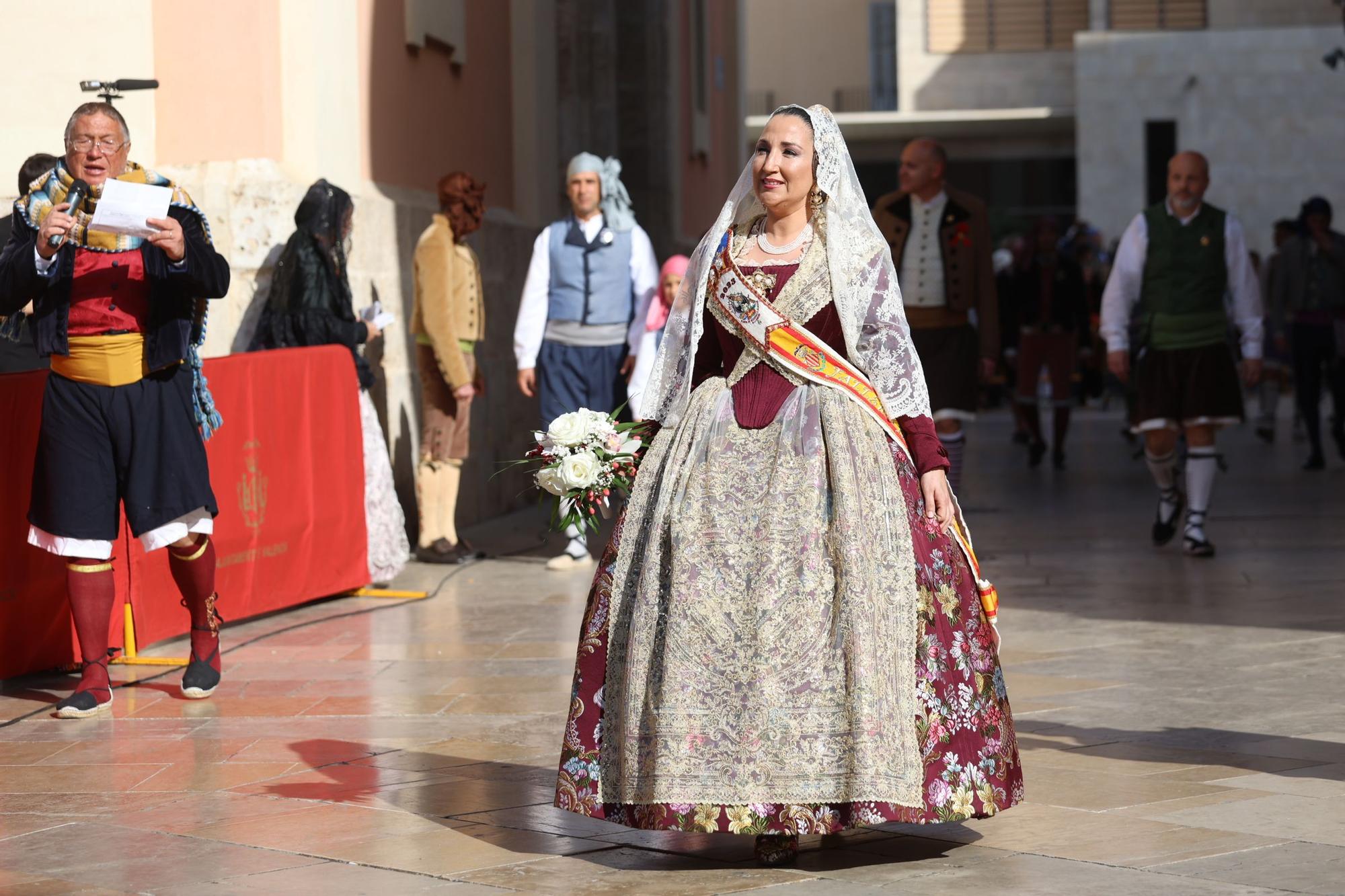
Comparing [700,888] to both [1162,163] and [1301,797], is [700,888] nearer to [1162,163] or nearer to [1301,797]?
[1301,797]

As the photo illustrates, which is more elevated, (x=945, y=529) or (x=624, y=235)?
(x=624, y=235)

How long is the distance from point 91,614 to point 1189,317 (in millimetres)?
5877

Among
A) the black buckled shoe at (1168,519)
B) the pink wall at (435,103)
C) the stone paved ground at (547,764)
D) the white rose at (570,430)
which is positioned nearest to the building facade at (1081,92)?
the pink wall at (435,103)

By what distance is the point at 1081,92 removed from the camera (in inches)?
1517

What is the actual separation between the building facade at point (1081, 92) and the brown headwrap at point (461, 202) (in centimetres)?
2789

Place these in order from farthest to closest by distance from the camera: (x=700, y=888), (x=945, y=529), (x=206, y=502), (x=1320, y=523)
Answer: (x=1320, y=523), (x=206, y=502), (x=945, y=529), (x=700, y=888)

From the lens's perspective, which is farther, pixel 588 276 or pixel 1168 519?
pixel 1168 519

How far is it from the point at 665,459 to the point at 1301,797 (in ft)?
6.19

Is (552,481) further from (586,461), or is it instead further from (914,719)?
(914,719)

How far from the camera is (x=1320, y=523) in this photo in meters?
12.4

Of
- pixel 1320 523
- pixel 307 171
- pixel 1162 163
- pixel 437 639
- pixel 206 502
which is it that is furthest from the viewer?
pixel 1162 163

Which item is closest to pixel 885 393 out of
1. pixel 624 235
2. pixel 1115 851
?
pixel 1115 851

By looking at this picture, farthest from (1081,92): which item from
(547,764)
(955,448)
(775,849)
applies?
(775,849)

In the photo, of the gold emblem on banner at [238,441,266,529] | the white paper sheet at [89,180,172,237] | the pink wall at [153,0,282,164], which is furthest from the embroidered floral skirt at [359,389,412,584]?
the white paper sheet at [89,180,172,237]
